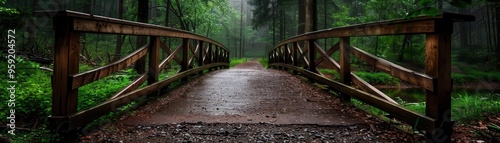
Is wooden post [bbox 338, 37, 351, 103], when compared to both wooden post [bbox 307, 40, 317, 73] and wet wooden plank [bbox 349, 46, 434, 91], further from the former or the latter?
wooden post [bbox 307, 40, 317, 73]

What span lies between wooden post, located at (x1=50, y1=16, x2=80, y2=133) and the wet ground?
0.90 ft

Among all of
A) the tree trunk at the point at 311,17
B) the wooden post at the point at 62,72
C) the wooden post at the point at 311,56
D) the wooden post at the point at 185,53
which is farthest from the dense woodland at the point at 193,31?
the wooden post at the point at 311,56

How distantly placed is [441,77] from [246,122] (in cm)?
178

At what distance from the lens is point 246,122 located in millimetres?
3104

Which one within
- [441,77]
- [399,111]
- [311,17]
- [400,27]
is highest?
[311,17]

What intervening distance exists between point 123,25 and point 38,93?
1.77m

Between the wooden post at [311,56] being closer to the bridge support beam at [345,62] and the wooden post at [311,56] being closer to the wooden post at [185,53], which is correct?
the bridge support beam at [345,62]

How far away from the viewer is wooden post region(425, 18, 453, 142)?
7.48 feet

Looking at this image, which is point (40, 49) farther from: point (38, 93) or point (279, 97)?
point (279, 97)

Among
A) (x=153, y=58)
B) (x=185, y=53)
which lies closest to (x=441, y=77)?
(x=153, y=58)

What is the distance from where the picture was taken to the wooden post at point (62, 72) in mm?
2307

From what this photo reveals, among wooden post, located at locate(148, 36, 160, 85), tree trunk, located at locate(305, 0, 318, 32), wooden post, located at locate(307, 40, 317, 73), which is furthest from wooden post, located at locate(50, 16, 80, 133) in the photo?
tree trunk, located at locate(305, 0, 318, 32)

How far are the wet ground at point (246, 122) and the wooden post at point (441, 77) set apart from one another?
0.97 ft

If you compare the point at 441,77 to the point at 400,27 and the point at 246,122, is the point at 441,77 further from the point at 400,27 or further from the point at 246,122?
the point at 246,122
